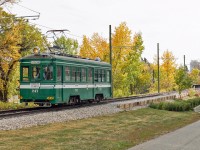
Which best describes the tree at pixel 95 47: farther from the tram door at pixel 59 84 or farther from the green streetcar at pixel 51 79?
the tram door at pixel 59 84

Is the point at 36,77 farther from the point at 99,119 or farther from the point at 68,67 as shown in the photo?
the point at 99,119

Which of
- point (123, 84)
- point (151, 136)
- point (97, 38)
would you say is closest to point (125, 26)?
point (97, 38)

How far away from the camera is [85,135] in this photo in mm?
13039

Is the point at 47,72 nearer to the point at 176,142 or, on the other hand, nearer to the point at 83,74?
the point at 83,74

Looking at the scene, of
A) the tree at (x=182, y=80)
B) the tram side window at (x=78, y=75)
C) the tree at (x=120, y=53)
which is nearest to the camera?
the tram side window at (x=78, y=75)

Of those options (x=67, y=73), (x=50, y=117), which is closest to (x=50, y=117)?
(x=50, y=117)

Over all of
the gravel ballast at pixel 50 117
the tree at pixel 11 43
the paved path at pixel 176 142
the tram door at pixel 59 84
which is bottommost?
the paved path at pixel 176 142

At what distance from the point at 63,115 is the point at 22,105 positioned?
Answer: 248 inches

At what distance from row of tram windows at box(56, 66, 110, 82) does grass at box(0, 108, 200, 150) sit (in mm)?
4199

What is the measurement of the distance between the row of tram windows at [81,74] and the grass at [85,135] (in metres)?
4.20

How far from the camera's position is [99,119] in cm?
1797

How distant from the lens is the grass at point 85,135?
428 inches

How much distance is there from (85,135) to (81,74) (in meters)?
10.1

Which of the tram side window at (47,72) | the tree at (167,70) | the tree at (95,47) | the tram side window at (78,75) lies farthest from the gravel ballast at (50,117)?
the tree at (167,70)
